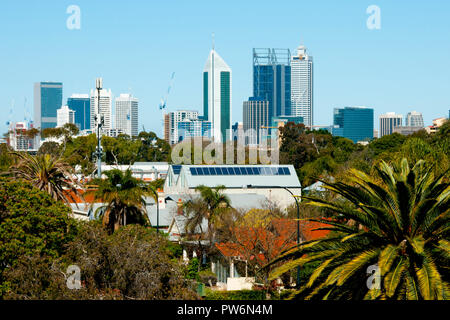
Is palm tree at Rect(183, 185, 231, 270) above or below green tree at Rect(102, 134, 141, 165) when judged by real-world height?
below

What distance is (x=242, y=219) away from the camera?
49.7 metres

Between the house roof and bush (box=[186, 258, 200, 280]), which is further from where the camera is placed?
the house roof

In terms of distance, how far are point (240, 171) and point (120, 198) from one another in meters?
31.2

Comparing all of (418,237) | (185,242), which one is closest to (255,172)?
(185,242)

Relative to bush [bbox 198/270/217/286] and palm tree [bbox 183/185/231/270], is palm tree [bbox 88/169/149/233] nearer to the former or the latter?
palm tree [bbox 183/185/231/270]

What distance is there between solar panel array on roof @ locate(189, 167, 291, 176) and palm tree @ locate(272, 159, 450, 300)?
57050 mm

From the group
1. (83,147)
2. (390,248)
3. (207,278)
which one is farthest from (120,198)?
(83,147)

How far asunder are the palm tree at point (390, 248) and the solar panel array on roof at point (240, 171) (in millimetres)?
57050

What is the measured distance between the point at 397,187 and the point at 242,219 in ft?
106

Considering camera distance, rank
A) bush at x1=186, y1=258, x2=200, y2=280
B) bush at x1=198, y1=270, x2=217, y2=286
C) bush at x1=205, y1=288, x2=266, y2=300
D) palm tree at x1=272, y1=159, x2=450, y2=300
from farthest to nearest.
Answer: bush at x1=198, y1=270, x2=217, y2=286
bush at x1=186, y1=258, x2=200, y2=280
bush at x1=205, y1=288, x2=266, y2=300
palm tree at x1=272, y1=159, x2=450, y2=300

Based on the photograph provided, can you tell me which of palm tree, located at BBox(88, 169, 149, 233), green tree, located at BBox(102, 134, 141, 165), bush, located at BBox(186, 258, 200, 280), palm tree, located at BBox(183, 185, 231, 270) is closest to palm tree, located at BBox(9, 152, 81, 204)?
palm tree, located at BBox(88, 169, 149, 233)

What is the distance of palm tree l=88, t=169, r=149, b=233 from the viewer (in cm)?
4828

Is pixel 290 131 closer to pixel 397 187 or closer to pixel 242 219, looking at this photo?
pixel 242 219
